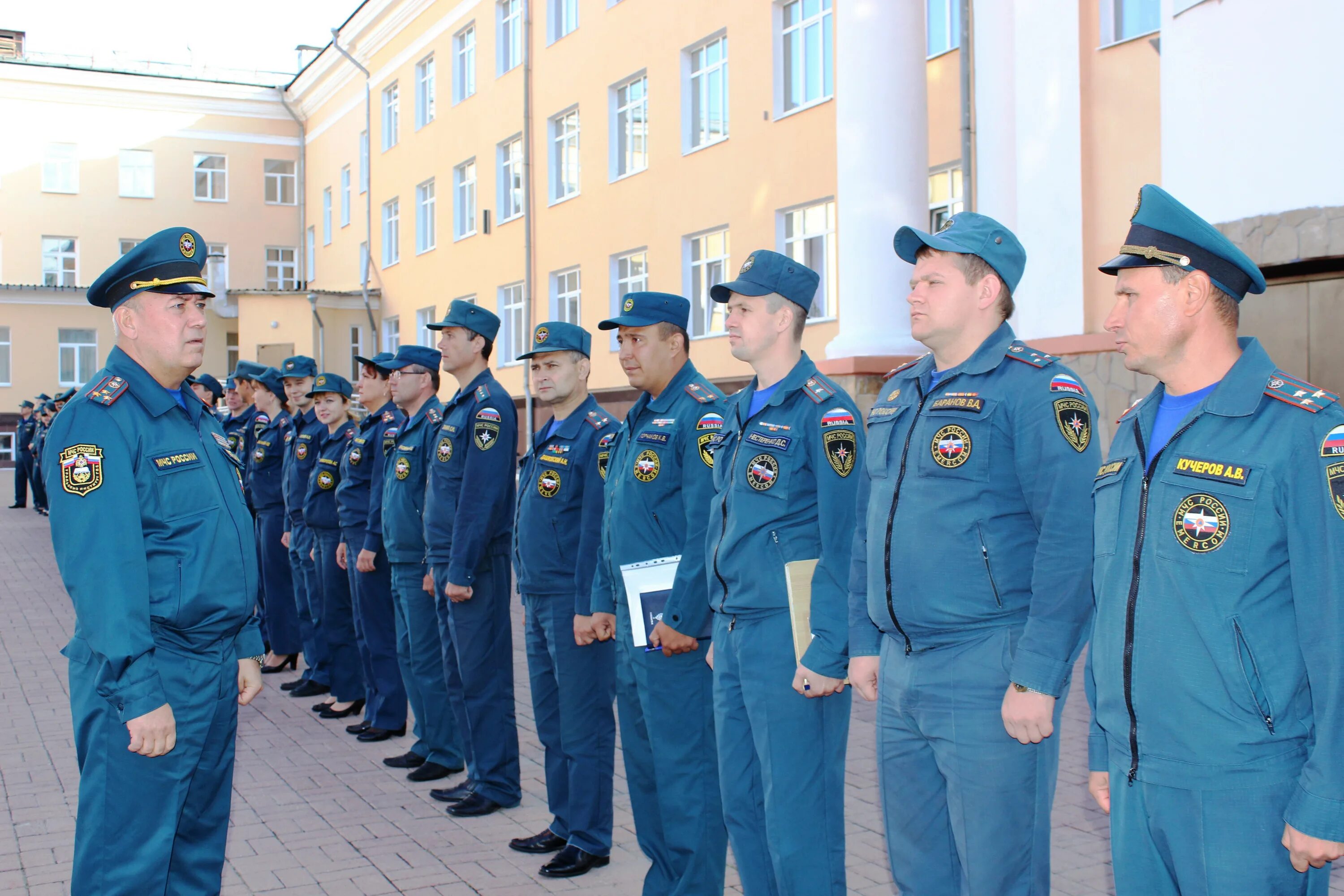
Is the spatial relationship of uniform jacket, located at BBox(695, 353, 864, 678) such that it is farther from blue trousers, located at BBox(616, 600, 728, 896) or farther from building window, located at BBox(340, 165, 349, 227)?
building window, located at BBox(340, 165, 349, 227)

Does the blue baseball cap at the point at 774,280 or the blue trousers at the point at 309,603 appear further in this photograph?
the blue trousers at the point at 309,603

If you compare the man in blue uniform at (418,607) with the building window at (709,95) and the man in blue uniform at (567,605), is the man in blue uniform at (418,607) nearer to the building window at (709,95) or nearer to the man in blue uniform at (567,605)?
the man in blue uniform at (567,605)

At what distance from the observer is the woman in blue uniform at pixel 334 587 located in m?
7.43

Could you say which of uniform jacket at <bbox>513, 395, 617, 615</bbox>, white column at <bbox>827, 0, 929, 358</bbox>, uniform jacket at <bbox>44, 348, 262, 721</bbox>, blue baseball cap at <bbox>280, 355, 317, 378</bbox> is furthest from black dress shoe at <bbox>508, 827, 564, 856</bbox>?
white column at <bbox>827, 0, 929, 358</bbox>

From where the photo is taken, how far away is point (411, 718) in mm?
7301

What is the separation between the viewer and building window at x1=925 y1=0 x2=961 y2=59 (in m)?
12.8

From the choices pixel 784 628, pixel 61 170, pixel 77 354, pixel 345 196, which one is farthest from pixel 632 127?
pixel 61 170

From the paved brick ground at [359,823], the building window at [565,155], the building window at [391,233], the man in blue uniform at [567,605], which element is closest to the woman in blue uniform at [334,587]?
the paved brick ground at [359,823]

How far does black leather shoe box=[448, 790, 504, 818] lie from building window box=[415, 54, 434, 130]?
24.3m

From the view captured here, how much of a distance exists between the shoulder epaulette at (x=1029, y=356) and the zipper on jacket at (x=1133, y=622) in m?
0.57

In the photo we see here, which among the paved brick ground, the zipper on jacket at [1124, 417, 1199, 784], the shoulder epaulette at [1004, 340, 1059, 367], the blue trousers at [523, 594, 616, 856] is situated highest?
the shoulder epaulette at [1004, 340, 1059, 367]

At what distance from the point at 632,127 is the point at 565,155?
2.51m

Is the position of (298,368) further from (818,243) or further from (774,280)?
(818,243)

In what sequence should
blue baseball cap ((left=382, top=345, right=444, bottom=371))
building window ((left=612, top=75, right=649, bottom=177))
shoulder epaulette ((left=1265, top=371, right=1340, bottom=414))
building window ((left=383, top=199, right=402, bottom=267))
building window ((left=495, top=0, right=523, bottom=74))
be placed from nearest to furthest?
shoulder epaulette ((left=1265, top=371, right=1340, bottom=414)) < blue baseball cap ((left=382, top=345, right=444, bottom=371)) < building window ((left=612, top=75, right=649, bottom=177)) < building window ((left=495, top=0, right=523, bottom=74)) < building window ((left=383, top=199, right=402, bottom=267))
